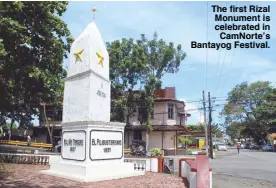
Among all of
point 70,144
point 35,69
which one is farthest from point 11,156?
point 70,144

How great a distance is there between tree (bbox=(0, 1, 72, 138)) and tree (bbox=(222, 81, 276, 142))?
44.8 meters

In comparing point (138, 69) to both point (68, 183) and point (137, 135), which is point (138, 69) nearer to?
point (137, 135)

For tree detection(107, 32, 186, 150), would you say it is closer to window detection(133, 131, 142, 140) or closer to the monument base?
window detection(133, 131, 142, 140)

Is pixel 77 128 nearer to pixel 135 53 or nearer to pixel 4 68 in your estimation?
pixel 4 68

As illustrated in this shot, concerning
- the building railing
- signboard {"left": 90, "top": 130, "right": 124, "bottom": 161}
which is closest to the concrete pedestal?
signboard {"left": 90, "top": 130, "right": 124, "bottom": 161}

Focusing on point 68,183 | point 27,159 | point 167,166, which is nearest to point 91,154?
point 68,183

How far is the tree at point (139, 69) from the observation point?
32.2 metres

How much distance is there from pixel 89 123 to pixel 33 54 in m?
6.23

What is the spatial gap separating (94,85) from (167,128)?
25.1 metres

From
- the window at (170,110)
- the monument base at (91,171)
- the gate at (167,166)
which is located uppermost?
the window at (170,110)

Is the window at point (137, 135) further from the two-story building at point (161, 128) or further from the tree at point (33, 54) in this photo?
the tree at point (33, 54)

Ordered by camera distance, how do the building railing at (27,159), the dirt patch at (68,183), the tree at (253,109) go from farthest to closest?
the tree at (253,109) → the building railing at (27,159) → the dirt patch at (68,183)

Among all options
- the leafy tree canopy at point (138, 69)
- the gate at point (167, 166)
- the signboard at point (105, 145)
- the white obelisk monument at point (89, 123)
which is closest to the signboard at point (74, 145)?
the white obelisk monument at point (89, 123)

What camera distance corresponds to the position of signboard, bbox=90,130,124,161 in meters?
10.5
